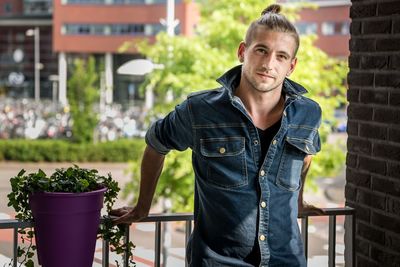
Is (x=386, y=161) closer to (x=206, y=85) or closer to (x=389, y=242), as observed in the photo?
(x=389, y=242)

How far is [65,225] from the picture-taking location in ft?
5.83

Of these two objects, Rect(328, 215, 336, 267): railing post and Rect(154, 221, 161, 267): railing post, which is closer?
Rect(154, 221, 161, 267): railing post

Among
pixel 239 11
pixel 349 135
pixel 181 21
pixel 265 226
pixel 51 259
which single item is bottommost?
pixel 51 259

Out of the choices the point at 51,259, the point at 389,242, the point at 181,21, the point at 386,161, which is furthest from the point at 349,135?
the point at 181,21

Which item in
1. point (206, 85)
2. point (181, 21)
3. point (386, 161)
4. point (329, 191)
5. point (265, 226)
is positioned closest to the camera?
point (265, 226)

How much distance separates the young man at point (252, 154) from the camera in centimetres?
162

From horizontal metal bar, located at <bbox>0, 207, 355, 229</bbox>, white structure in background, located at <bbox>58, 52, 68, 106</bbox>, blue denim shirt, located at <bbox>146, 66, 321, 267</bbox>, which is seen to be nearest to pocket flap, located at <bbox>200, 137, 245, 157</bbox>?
blue denim shirt, located at <bbox>146, 66, 321, 267</bbox>

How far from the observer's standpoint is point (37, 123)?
18.1 m

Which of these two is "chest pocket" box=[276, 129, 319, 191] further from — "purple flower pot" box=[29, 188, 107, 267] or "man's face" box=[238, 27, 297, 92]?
"purple flower pot" box=[29, 188, 107, 267]

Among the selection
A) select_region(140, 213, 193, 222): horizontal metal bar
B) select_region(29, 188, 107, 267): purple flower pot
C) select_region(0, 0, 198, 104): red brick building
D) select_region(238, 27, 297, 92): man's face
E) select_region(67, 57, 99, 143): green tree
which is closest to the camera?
select_region(238, 27, 297, 92): man's face

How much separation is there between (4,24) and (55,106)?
11.1 metres

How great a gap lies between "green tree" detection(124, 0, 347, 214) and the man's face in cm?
684

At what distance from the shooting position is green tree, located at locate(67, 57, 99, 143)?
51.4ft

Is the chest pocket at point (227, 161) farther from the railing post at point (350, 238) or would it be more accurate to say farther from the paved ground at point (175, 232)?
the paved ground at point (175, 232)
